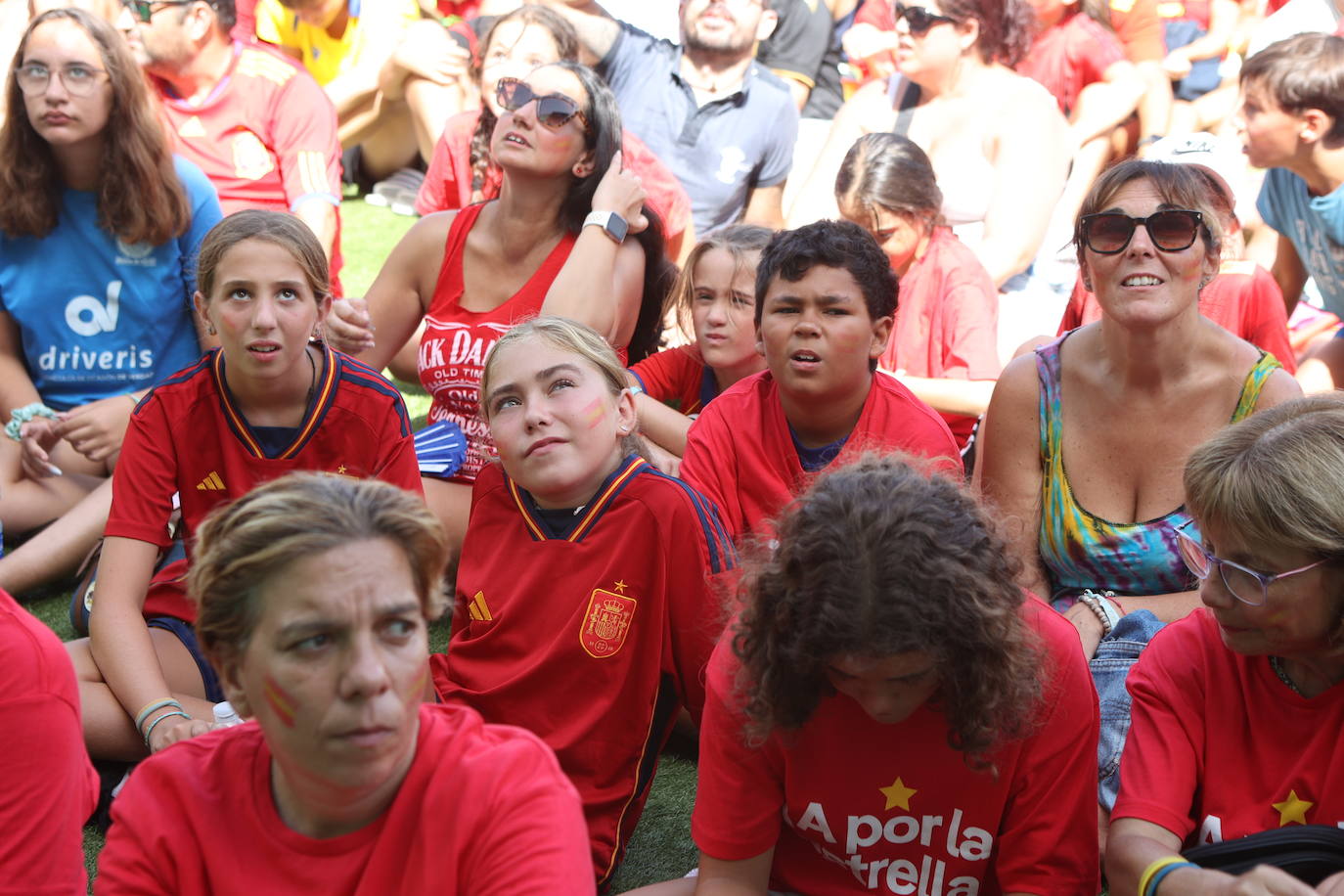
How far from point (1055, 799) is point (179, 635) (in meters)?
1.82

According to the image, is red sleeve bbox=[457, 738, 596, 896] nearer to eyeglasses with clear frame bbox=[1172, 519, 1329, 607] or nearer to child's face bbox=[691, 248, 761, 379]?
eyeglasses with clear frame bbox=[1172, 519, 1329, 607]

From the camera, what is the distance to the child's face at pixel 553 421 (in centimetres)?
241

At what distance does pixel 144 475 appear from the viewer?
8.86 ft

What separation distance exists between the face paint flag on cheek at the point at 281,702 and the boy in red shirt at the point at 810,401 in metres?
1.37

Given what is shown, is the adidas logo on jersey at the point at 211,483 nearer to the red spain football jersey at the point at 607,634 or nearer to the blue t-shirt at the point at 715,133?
the red spain football jersey at the point at 607,634

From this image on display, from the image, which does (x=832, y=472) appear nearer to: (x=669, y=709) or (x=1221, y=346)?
(x=669, y=709)

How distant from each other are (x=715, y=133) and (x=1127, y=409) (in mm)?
3213

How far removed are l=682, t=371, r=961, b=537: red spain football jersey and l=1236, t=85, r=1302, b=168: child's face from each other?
1.82 metres

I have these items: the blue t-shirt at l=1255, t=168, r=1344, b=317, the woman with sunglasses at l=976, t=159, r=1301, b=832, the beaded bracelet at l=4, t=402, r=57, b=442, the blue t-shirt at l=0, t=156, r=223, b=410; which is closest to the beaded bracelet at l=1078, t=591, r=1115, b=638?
the woman with sunglasses at l=976, t=159, r=1301, b=832

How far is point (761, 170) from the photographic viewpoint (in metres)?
5.63

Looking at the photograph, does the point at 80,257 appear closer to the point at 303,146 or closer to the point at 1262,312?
the point at 303,146

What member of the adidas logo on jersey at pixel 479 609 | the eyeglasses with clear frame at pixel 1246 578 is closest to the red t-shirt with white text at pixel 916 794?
the eyeglasses with clear frame at pixel 1246 578

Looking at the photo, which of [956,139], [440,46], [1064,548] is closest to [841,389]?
[1064,548]

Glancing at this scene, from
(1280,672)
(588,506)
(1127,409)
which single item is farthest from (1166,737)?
(588,506)
